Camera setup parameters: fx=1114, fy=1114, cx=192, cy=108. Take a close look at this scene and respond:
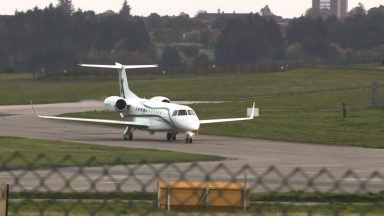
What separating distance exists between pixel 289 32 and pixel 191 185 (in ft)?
547

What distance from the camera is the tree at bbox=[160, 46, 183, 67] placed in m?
156

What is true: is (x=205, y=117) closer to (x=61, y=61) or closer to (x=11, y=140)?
(x=11, y=140)

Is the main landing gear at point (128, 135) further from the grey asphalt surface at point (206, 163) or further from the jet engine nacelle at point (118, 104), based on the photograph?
the jet engine nacelle at point (118, 104)

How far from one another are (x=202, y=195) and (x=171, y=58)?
14108 cm

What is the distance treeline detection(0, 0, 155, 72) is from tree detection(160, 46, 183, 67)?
190cm

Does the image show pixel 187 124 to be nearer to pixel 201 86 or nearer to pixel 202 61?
pixel 201 86

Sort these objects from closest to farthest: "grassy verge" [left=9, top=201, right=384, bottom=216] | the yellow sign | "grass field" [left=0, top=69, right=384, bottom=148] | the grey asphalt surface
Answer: the yellow sign, "grassy verge" [left=9, top=201, right=384, bottom=216], the grey asphalt surface, "grass field" [left=0, top=69, right=384, bottom=148]

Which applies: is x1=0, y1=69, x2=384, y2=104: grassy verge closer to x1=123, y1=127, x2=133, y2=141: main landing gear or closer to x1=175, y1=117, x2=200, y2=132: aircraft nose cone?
x1=123, y1=127, x2=133, y2=141: main landing gear

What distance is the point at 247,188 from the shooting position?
19469mm

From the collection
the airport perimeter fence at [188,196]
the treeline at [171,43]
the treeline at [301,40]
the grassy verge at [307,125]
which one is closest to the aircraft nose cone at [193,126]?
the grassy verge at [307,125]

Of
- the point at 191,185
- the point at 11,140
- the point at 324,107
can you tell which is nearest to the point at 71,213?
the point at 191,185

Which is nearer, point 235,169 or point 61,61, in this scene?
point 235,169

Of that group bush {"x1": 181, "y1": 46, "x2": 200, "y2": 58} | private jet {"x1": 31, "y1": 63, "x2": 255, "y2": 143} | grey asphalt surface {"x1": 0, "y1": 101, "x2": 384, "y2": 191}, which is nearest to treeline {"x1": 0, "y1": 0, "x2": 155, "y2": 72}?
bush {"x1": 181, "y1": 46, "x2": 200, "y2": 58}

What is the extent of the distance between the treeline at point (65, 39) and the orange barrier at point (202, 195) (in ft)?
356
